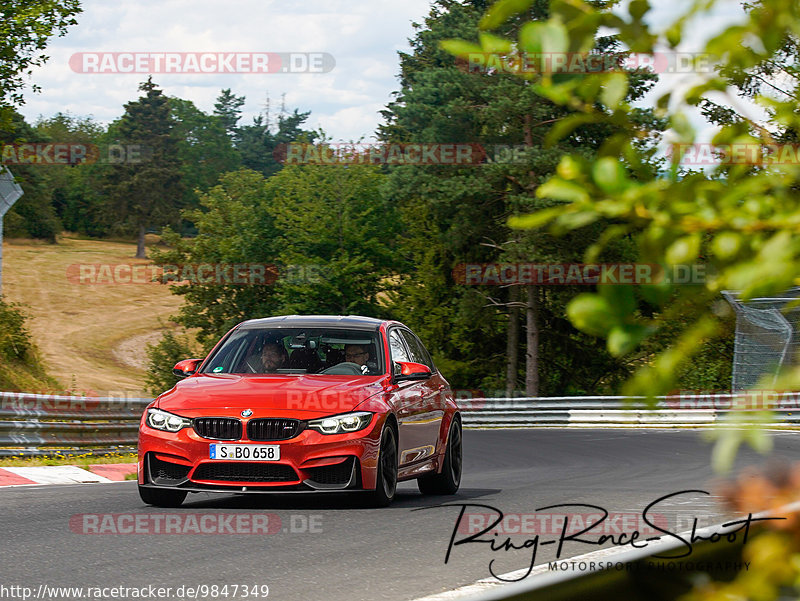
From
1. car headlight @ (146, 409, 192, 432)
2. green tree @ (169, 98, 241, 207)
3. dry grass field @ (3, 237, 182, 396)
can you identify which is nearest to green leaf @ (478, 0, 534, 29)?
car headlight @ (146, 409, 192, 432)

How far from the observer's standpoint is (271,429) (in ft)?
29.4

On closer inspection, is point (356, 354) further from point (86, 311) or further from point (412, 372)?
point (86, 311)

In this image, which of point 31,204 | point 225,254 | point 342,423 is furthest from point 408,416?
Answer: point 31,204

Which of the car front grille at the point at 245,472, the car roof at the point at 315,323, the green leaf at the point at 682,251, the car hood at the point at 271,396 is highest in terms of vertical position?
the green leaf at the point at 682,251

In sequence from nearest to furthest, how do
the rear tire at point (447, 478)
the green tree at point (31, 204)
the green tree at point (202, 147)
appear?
the rear tire at point (447, 478) → the green tree at point (31, 204) → the green tree at point (202, 147)

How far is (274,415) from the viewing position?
897cm

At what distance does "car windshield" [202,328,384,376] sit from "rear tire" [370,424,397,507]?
883mm

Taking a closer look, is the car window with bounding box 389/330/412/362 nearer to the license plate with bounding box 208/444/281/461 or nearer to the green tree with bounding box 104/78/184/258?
the license plate with bounding box 208/444/281/461

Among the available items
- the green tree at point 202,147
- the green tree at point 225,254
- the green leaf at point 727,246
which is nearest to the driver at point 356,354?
the green leaf at point 727,246

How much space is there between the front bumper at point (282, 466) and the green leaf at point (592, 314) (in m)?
7.49

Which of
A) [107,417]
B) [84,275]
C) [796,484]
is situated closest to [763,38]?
[796,484]

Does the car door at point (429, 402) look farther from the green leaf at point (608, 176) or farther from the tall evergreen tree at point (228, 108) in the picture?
the tall evergreen tree at point (228, 108)

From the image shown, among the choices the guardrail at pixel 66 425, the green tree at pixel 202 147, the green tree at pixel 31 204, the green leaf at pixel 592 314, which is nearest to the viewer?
the green leaf at pixel 592 314

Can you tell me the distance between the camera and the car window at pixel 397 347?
10815mm
